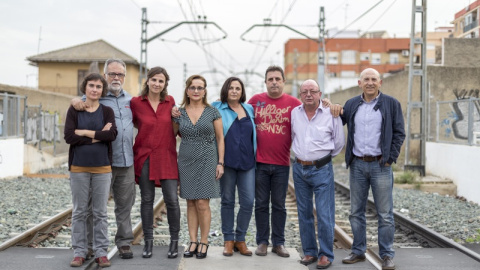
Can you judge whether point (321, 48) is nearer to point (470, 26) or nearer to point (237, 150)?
point (237, 150)

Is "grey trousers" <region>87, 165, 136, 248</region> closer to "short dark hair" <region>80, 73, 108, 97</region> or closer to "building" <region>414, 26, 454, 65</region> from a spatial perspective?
"short dark hair" <region>80, 73, 108, 97</region>

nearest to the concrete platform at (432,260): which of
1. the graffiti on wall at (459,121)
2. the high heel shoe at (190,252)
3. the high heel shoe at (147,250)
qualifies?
the high heel shoe at (190,252)

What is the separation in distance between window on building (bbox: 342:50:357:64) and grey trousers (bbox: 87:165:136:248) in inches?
3014

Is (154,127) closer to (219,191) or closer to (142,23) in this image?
(219,191)

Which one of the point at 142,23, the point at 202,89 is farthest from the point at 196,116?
the point at 142,23

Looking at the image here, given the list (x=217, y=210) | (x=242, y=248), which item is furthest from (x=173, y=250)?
(x=217, y=210)

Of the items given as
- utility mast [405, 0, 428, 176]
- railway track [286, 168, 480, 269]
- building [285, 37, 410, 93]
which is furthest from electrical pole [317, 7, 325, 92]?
building [285, 37, 410, 93]

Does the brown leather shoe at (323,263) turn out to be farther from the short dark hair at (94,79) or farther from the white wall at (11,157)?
the white wall at (11,157)

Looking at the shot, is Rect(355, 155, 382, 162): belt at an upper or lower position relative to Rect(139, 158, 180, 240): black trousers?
upper

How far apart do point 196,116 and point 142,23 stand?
23.5m

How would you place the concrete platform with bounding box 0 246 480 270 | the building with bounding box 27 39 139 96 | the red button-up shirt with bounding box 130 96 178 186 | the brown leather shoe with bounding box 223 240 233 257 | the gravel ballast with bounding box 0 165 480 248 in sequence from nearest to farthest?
1. the concrete platform with bounding box 0 246 480 270
2. the red button-up shirt with bounding box 130 96 178 186
3. the brown leather shoe with bounding box 223 240 233 257
4. the gravel ballast with bounding box 0 165 480 248
5. the building with bounding box 27 39 139 96

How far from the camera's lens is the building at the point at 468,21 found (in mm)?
68188

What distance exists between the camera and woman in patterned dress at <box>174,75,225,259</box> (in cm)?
595

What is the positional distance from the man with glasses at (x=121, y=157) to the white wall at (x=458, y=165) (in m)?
9.05
